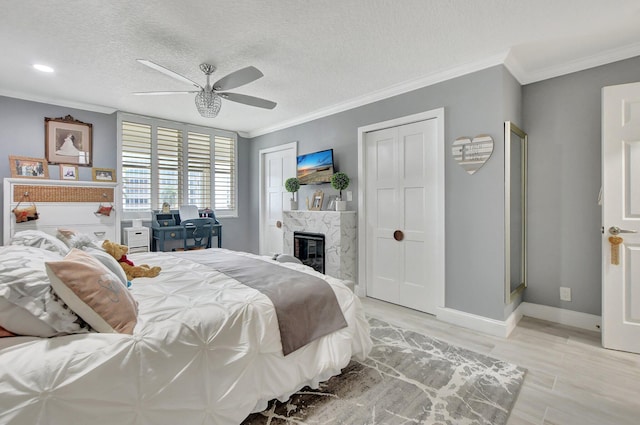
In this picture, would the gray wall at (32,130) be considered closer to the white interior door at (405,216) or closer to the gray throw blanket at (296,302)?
the gray throw blanket at (296,302)

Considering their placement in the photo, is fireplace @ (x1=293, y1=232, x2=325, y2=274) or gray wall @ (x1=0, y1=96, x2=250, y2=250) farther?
fireplace @ (x1=293, y1=232, x2=325, y2=274)

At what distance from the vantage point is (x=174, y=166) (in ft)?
16.7

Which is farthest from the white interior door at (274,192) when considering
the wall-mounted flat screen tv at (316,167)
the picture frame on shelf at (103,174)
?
the picture frame on shelf at (103,174)

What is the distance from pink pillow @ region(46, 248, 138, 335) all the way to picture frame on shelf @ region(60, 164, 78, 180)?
3622 mm

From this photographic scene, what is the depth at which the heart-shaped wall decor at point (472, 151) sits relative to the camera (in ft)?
9.38

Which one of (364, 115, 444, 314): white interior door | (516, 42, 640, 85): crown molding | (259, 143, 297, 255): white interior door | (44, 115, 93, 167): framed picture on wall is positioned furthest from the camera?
(259, 143, 297, 255): white interior door

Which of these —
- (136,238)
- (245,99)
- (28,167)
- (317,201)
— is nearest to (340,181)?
(317,201)

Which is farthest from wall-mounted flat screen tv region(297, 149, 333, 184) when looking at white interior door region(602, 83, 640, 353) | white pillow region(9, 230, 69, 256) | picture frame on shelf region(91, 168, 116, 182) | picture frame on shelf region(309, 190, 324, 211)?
white pillow region(9, 230, 69, 256)

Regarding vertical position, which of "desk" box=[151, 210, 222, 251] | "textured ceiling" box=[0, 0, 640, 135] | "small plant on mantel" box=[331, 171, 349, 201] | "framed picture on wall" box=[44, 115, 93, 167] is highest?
"textured ceiling" box=[0, 0, 640, 135]

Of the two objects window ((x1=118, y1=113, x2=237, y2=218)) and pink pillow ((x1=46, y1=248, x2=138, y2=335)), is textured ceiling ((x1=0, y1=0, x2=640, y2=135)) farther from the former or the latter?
pink pillow ((x1=46, y1=248, x2=138, y2=335))

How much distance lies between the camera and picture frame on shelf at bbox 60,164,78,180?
4.07 m

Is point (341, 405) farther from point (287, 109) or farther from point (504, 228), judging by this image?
point (287, 109)

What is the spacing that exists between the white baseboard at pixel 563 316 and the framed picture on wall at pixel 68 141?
5.82 metres

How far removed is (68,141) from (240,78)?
3.19 m
